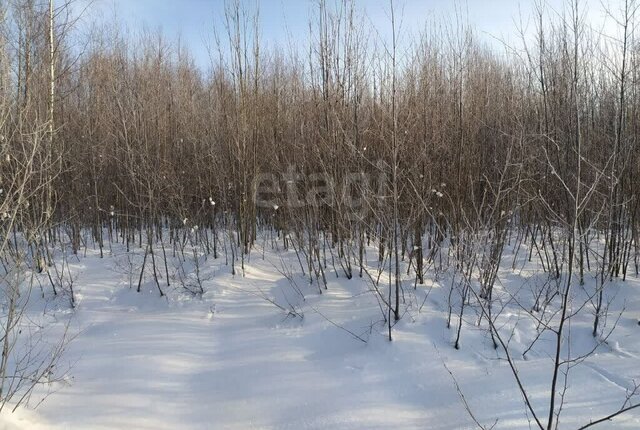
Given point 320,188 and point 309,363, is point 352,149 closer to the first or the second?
point 320,188

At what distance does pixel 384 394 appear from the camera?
3.00 m

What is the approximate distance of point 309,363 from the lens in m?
3.47

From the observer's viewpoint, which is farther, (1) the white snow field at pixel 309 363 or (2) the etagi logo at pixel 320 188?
(2) the etagi logo at pixel 320 188

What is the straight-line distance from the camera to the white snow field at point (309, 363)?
9.22 feet

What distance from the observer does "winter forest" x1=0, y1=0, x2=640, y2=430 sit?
2.95 meters

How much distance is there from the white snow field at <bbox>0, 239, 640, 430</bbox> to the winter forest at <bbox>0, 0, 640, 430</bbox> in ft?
0.06

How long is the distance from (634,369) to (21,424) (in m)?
4.24

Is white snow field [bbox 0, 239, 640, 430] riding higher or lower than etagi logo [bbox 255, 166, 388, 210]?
lower

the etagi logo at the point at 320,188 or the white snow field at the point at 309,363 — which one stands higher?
the etagi logo at the point at 320,188

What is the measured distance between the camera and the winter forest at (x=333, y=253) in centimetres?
295

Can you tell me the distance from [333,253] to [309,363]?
183cm

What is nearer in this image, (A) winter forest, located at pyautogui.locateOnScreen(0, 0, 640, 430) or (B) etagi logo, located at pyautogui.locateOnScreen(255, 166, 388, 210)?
(A) winter forest, located at pyautogui.locateOnScreen(0, 0, 640, 430)

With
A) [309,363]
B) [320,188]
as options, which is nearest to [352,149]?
[320,188]

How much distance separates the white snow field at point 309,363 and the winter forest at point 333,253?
19mm
